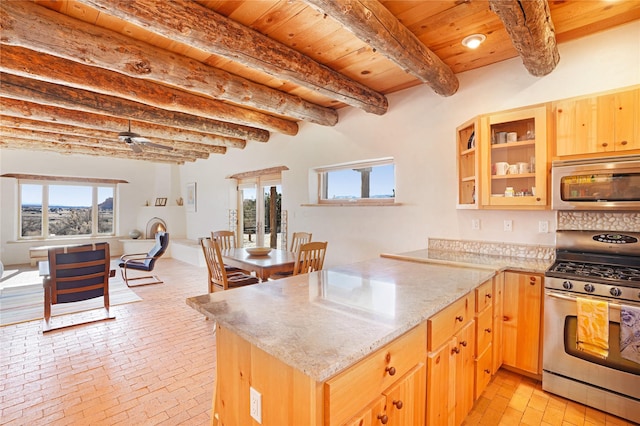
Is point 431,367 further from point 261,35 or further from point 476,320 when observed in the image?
point 261,35

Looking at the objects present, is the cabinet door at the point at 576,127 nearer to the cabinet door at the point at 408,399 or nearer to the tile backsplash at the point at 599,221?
the tile backsplash at the point at 599,221

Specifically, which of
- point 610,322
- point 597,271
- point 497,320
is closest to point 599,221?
point 597,271

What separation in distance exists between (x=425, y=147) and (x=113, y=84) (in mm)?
3261

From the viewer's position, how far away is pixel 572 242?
247 cm

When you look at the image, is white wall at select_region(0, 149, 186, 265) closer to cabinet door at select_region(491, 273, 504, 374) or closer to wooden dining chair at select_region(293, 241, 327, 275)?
wooden dining chair at select_region(293, 241, 327, 275)

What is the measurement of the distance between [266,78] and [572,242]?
10.4 ft

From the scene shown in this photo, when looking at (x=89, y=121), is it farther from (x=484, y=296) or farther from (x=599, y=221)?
(x=599, y=221)

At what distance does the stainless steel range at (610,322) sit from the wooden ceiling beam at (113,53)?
3143mm

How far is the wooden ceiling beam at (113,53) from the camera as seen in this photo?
2025mm

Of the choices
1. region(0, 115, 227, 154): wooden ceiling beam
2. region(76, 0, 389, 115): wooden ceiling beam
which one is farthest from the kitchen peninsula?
region(0, 115, 227, 154): wooden ceiling beam

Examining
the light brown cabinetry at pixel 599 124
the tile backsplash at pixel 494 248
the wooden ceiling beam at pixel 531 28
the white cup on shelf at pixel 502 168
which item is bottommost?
the tile backsplash at pixel 494 248

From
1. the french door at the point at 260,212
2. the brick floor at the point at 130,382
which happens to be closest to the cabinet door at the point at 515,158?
the brick floor at the point at 130,382

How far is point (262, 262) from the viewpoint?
10.9 feet

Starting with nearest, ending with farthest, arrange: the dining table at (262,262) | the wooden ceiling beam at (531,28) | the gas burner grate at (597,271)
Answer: the wooden ceiling beam at (531,28) → the gas burner grate at (597,271) → the dining table at (262,262)
